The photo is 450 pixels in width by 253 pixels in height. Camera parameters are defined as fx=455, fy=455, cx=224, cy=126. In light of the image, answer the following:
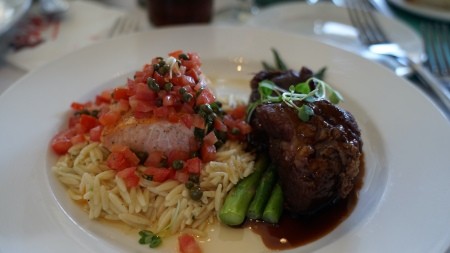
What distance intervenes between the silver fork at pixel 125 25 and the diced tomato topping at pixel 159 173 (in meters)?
2.85

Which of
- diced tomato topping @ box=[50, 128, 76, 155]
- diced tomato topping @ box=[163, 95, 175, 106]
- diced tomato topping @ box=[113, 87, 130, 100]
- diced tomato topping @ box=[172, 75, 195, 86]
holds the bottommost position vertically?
diced tomato topping @ box=[50, 128, 76, 155]

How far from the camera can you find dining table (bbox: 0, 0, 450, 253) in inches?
133

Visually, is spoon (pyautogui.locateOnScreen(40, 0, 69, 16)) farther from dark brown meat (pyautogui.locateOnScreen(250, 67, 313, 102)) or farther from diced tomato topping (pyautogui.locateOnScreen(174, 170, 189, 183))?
diced tomato topping (pyautogui.locateOnScreen(174, 170, 189, 183))

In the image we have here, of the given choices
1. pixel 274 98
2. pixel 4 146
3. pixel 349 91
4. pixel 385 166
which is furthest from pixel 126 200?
pixel 349 91

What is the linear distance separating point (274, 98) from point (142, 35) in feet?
7.46

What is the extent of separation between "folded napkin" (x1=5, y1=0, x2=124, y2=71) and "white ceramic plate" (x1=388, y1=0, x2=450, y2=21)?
4428 millimetres

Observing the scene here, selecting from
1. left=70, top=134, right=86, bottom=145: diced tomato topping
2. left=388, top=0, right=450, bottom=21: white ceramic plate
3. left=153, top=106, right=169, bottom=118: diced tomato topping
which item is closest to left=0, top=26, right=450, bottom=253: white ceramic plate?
left=70, top=134, right=86, bottom=145: diced tomato topping

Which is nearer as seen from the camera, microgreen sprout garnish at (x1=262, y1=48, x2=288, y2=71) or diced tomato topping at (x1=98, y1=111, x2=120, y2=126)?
diced tomato topping at (x1=98, y1=111, x2=120, y2=126)

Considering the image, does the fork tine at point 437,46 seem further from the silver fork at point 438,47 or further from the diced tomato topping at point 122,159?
the diced tomato topping at point 122,159

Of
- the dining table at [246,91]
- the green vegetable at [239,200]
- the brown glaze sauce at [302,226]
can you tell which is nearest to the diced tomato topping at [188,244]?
the dining table at [246,91]

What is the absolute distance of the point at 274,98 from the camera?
412 centimetres

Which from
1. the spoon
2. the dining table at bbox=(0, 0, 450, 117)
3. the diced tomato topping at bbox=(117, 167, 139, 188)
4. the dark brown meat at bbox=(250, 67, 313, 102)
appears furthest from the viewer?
the spoon

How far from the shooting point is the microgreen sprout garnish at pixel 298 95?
3.82 metres

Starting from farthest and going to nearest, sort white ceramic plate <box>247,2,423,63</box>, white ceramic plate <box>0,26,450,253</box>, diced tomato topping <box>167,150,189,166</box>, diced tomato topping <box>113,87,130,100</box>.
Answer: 1. white ceramic plate <box>247,2,423,63</box>
2. diced tomato topping <box>113,87,130,100</box>
3. diced tomato topping <box>167,150,189,166</box>
4. white ceramic plate <box>0,26,450,253</box>
